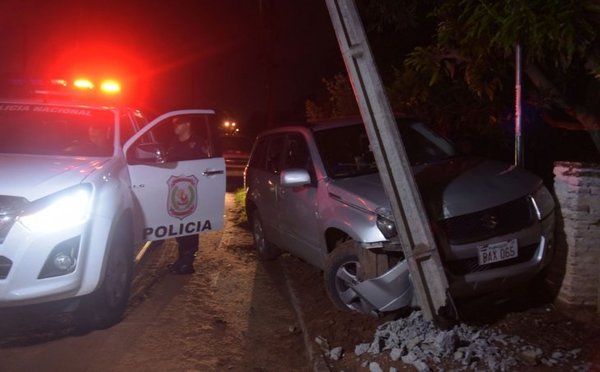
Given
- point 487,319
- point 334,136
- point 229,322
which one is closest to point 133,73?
point 334,136

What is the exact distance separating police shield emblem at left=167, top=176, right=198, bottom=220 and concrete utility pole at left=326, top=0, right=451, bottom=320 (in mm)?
2692

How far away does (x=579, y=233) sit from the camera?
5.09m

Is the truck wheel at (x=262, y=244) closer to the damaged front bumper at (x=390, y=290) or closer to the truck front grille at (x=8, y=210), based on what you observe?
the damaged front bumper at (x=390, y=290)

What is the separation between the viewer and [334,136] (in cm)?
662

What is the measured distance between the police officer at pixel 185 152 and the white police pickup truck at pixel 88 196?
0.11 metres

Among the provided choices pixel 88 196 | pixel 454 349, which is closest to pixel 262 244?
pixel 88 196

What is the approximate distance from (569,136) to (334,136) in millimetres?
6215

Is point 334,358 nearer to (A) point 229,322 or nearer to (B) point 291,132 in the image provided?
(A) point 229,322

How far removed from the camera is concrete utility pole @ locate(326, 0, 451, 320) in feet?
14.9

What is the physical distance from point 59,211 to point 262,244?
376 centimetres

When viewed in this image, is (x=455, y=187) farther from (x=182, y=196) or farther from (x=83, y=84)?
(x=83, y=84)

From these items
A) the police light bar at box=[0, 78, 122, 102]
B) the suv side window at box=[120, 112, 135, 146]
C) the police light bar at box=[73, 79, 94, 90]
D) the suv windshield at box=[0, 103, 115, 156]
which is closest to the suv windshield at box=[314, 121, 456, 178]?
the suv side window at box=[120, 112, 135, 146]

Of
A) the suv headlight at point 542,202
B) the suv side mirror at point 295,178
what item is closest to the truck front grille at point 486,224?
the suv headlight at point 542,202

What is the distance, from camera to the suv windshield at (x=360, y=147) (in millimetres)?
6277
